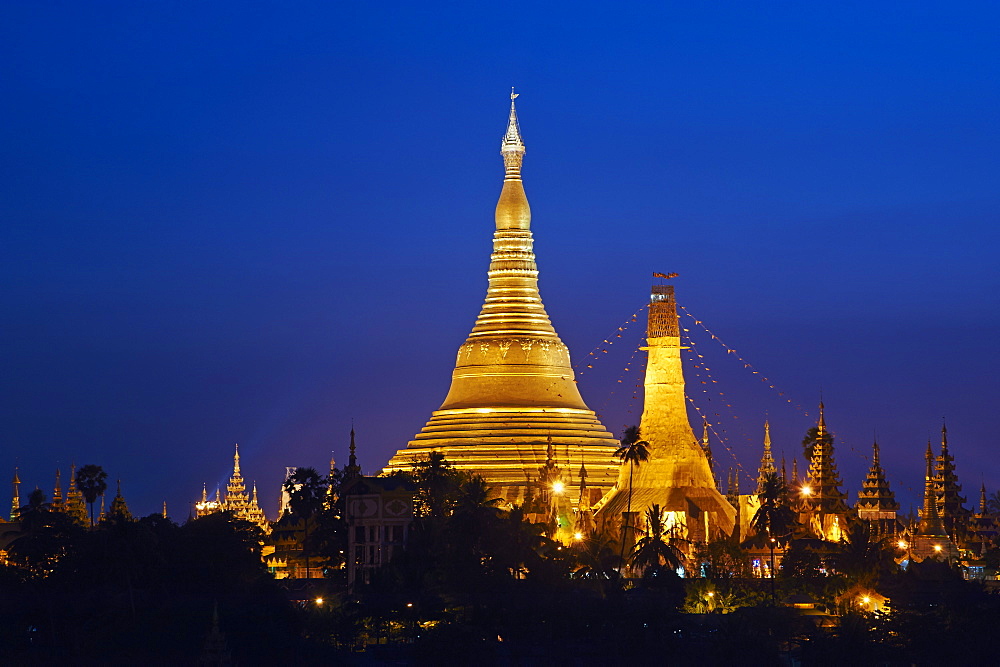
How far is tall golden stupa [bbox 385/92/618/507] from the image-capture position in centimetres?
10225

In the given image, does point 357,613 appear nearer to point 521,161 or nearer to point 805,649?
point 805,649

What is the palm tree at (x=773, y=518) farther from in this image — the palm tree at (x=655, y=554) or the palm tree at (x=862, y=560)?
the palm tree at (x=655, y=554)

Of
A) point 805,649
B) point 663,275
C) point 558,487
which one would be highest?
point 663,275

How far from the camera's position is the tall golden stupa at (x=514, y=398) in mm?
102250

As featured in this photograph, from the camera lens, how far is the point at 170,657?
205ft

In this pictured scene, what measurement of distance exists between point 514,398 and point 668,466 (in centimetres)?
1297

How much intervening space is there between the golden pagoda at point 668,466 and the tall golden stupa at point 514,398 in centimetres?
416

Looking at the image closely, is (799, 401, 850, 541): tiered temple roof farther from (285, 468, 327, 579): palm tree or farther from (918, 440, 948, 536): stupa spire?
(285, 468, 327, 579): palm tree

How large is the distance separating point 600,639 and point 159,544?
16.2 metres

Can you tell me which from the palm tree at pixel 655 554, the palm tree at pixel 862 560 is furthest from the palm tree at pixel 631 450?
the palm tree at pixel 862 560

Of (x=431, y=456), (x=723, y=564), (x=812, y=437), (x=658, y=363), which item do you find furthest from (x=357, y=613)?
(x=812, y=437)

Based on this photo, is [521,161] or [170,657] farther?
[521,161]

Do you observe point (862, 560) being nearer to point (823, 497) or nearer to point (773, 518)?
point (773, 518)

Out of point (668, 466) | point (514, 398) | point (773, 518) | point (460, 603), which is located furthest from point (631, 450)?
point (460, 603)
